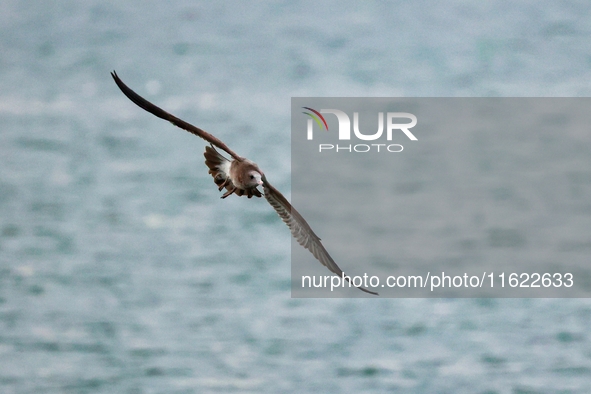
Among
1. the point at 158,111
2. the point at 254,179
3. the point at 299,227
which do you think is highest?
the point at 158,111

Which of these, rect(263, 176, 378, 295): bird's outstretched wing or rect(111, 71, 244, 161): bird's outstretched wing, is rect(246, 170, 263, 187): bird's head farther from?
rect(263, 176, 378, 295): bird's outstretched wing

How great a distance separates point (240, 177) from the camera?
468 centimetres

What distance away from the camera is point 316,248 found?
519 centimetres

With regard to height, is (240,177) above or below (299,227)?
above

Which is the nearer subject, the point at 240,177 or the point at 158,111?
the point at 158,111

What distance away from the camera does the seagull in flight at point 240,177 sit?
4508 mm

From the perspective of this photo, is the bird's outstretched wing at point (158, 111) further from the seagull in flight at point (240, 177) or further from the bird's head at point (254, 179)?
the bird's head at point (254, 179)

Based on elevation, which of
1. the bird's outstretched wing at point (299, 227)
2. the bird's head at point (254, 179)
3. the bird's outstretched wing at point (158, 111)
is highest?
the bird's outstretched wing at point (158, 111)

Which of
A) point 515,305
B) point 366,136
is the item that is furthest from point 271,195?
point 515,305

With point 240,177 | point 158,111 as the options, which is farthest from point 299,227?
point 158,111

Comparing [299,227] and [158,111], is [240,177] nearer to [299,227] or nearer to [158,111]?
[158,111]

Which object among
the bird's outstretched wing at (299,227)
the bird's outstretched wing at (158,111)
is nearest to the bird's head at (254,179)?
the bird's outstretched wing at (158,111)

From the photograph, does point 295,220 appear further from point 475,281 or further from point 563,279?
point 475,281

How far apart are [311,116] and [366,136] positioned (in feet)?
5.10
